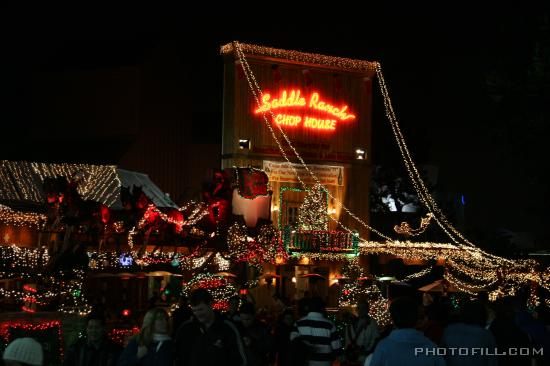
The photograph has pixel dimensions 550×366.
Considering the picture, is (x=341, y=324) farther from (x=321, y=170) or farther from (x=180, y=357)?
(x=321, y=170)

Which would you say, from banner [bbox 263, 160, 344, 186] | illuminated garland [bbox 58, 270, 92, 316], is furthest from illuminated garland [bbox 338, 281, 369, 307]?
illuminated garland [bbox 58, 270, 92, 316]

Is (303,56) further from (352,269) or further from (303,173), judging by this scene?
(352,269)

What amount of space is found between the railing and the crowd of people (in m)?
21.5

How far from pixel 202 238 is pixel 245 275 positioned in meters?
3.82

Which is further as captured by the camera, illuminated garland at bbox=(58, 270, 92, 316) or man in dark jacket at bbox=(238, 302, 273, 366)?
illuminated garland at bbox=(58, 270, 92, 316)

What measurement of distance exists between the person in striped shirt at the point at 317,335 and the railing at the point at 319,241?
2354cm

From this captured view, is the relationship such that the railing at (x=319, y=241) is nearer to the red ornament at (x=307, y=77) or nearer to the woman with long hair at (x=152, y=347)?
the red ornament at (x=307, y=77)

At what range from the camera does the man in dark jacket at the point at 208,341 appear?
8047 mm

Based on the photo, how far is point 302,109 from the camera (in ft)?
120

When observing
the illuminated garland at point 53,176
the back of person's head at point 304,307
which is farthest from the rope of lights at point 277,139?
the back of person's head at point 304,307

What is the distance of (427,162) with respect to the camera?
51250mm

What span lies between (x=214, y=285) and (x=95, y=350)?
807 inches

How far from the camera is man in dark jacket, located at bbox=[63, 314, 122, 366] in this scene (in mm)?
8203

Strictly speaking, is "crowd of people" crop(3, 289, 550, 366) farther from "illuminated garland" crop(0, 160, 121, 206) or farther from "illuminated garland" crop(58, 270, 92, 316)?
"illuminated garland" crop(0, 160, 121, 206)
